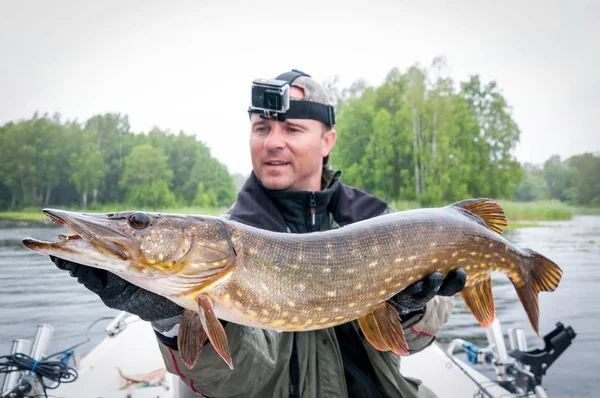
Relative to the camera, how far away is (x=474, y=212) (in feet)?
6.58

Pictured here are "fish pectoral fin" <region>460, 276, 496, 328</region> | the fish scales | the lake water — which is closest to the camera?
the fish scales

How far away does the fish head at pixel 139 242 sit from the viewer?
1230mm

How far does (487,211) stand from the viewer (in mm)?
2020

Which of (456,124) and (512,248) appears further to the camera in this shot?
(456,124)

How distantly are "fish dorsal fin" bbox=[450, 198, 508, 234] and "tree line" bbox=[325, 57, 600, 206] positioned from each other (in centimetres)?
2260

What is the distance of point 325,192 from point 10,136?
75.0 feet

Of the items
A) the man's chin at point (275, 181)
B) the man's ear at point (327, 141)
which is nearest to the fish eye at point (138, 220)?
the man's chin at point (275, 181)

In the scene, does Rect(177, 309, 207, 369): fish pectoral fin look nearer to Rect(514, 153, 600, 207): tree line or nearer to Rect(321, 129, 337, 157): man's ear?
Rect(321, 129, 337, 157): man's ear

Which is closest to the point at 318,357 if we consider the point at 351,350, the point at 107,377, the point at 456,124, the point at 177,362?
the point at 351,350

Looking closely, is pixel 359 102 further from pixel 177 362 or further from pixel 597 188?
pixel 177 362

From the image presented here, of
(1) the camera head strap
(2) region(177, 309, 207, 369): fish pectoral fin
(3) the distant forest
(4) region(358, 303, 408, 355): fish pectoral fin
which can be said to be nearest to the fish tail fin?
(4) region(358, 303, 408, 355): fish pectoral fin

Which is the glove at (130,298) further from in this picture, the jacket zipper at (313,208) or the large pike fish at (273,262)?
the jacket zipper at (313,208)

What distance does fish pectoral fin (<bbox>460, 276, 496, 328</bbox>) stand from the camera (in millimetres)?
1985

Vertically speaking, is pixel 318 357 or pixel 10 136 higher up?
pixel 10 136
